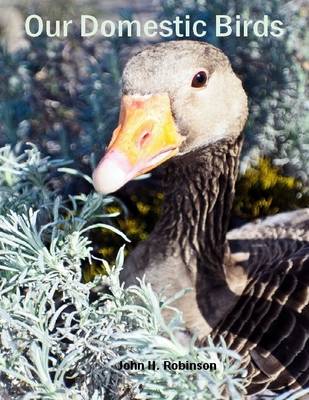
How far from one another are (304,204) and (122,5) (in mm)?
1255

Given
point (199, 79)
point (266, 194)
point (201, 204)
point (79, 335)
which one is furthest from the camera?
point (266, 194)

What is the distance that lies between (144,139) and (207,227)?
0.43 meters

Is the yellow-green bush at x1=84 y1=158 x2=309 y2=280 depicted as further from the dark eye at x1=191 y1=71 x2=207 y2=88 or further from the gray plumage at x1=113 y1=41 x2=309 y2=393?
the dark eye at x1=191 y1=71 x2=207 y2=88

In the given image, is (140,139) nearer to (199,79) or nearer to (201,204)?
(199,79)

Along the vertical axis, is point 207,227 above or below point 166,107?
below

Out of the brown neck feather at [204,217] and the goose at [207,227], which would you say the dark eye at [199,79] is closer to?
the goose at [207,227]

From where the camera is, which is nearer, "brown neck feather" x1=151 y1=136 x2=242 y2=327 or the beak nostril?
the beak nostril

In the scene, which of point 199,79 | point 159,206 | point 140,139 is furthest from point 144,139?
point 159,206

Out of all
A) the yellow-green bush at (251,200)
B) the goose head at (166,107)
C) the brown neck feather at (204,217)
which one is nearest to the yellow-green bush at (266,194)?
the yellow-green bush at (251,200)

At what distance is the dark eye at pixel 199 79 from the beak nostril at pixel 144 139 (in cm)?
17

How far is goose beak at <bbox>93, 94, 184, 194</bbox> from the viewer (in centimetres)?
186

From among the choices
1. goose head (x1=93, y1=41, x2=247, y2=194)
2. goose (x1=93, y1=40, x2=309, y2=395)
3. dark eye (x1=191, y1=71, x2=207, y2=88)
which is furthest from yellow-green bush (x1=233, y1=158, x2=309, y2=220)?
dark eye (x1=191, y1=71, x2=207, y2=88)

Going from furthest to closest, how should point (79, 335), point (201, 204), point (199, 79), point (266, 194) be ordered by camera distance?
point (266, 194), point (201, 204), point (199, 79), point (79, 335)

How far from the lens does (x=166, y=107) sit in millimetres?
1981
